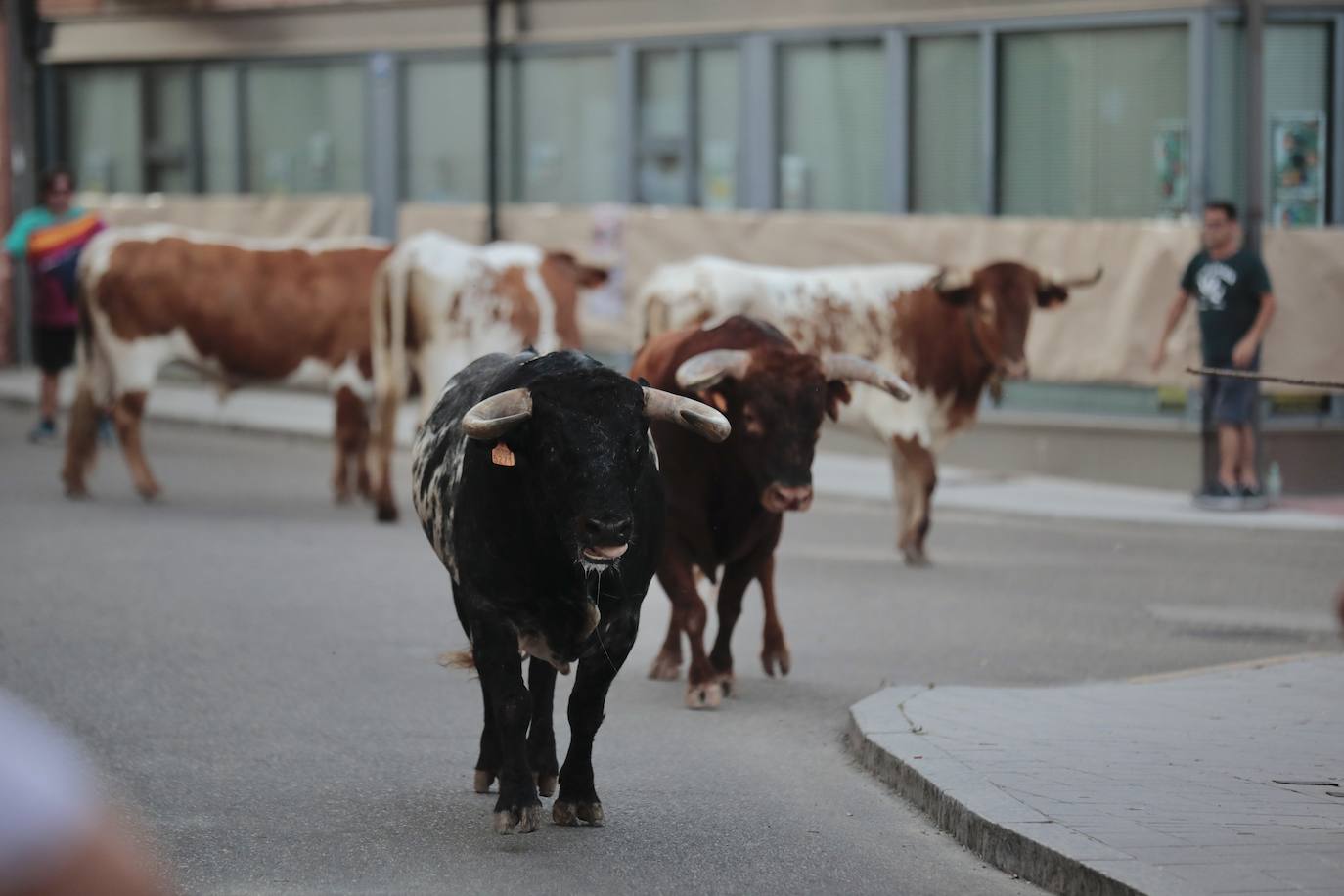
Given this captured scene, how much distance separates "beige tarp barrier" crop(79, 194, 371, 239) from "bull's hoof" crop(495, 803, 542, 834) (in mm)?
18452

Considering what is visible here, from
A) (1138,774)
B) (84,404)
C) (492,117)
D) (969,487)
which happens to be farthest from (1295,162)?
(1138,774)

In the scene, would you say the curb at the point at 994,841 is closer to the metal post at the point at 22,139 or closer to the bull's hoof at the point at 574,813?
the bull's hoof at the point at 574,813

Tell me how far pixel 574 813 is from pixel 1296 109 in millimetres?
12871

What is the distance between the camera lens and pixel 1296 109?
17984mm

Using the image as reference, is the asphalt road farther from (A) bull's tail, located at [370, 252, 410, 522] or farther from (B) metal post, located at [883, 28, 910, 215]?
(B) metal post, located at [883, 28, 910, 215]

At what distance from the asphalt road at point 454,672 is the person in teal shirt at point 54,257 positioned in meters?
2.27

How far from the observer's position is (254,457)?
65.5 ft

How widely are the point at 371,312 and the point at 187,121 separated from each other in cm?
1171

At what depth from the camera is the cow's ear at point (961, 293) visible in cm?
1422

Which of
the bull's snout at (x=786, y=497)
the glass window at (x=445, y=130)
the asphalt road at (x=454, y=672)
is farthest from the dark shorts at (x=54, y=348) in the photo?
the bull's snout at (x=786, y=497)

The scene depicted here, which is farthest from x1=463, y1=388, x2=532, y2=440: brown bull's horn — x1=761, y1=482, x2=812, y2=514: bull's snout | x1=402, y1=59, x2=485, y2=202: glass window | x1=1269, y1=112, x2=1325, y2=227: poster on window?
x1=402, y1=59, x2=485, y2=202: glass window

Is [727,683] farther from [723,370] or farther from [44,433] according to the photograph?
[44,433]

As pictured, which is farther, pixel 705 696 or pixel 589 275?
pixel 589 275

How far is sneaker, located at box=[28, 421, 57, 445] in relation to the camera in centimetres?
2006
